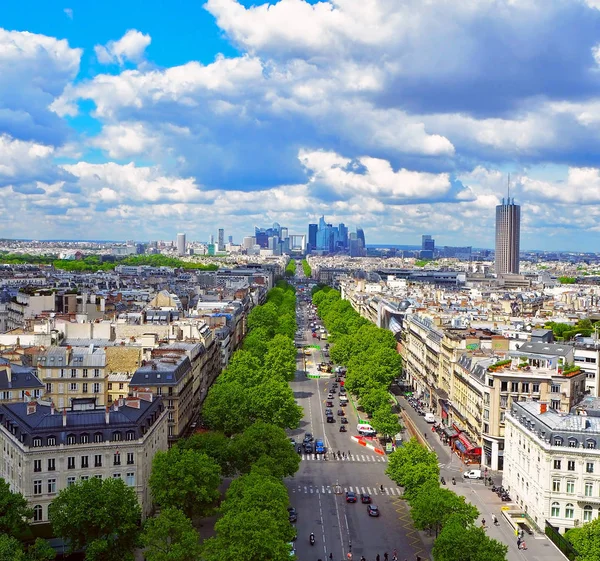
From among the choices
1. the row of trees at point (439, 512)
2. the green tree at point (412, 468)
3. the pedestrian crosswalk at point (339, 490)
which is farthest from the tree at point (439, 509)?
the pedestrian crosswalk at point (339, 490)

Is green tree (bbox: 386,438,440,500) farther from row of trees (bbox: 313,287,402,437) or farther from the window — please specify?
row of trees (bbox: 313,287,402,437)

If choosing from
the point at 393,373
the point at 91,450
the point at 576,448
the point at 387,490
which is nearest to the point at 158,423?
the point at 91,450

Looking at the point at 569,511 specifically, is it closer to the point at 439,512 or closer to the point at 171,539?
the point at 439,512

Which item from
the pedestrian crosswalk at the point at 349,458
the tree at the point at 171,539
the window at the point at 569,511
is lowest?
the pedestrian crosswalk at the point at 349,458

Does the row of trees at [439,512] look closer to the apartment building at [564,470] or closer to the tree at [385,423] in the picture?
the apartment building at [564,470]

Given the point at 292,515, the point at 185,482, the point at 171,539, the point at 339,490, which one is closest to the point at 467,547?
the point at 292,515

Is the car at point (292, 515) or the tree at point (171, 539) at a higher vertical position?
the tree at point (171, 539)

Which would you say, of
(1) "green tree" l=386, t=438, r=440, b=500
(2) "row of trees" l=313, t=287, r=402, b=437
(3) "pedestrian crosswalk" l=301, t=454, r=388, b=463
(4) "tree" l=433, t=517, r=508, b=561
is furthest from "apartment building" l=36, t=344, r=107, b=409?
(4) "tree" l=433, t=517, r=508, b=561
